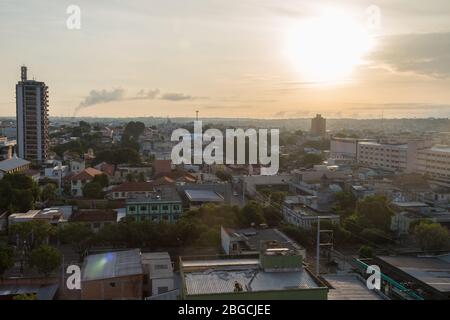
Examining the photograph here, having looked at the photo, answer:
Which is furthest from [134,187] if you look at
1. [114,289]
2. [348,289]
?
[348,289]

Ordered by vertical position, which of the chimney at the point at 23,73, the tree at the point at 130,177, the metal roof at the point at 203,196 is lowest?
the metal roof at the point at 203,196

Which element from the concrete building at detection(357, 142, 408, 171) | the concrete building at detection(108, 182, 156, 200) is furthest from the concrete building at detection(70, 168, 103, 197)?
the concrete building at detection(357, 142, 408, 171)

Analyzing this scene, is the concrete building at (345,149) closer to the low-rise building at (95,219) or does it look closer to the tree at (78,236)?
the low-rise building at (95,219)

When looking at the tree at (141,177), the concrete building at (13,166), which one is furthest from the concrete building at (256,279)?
the concrete building at (13,166)

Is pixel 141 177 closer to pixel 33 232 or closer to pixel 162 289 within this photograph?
pixel 33 232

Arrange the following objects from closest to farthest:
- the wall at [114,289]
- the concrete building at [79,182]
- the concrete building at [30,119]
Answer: the wall at [114,289] < the concrete building at [79,182] < the concrete building at [30,119]

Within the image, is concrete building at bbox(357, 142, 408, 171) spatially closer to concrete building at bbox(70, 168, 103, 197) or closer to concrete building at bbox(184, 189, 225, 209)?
concrete building at bbox(184, 189, 225, 209)
